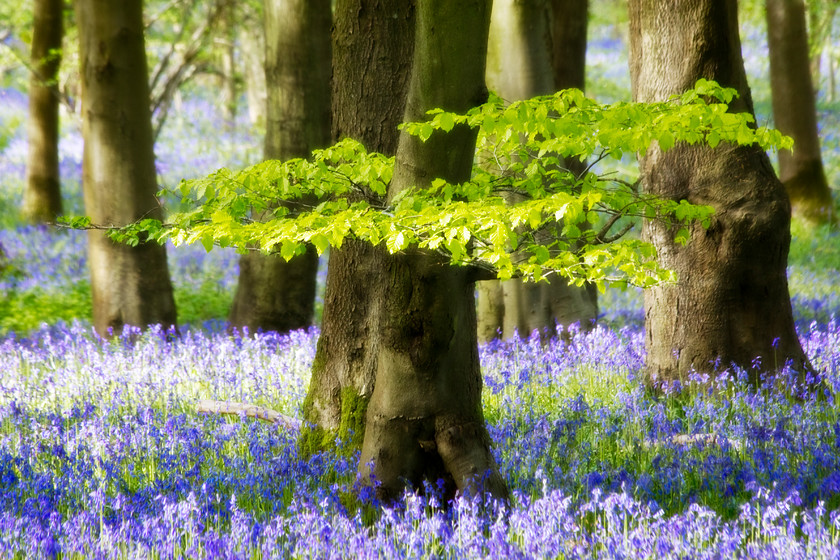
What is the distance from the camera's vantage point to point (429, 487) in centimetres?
389

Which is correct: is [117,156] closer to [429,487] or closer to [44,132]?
[429,487]

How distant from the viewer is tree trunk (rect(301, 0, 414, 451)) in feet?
15.6

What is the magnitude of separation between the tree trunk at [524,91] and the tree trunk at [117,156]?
3.48m

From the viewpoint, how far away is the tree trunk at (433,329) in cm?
371

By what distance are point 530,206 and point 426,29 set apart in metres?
1.15

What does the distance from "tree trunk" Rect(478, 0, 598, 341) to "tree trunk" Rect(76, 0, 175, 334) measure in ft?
11.4

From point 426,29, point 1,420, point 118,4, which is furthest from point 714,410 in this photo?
point 118,4

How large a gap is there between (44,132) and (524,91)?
35.2 feet

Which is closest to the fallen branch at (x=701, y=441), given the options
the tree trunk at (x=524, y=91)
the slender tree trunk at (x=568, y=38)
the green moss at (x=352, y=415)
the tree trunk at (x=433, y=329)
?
the tree trunk at (x=433, y=329)

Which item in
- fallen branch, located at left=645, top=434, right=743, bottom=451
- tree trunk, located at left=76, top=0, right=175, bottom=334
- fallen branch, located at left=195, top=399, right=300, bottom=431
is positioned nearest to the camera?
fallen branch, located at left=645, top=434, right=743, bottom=451

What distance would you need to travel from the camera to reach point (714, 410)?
5.28 metres

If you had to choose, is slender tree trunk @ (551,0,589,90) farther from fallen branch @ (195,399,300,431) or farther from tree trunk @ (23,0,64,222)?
tree trunk @ (23,0,64,222)

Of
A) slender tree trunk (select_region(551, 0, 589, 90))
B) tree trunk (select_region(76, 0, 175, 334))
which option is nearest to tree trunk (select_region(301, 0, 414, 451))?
tree trunk (select_region(76, 0, 175, 334))

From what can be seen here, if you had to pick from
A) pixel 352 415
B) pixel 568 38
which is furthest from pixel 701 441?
pixel 568 38
